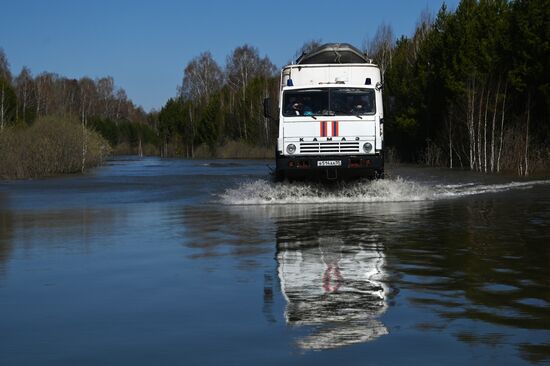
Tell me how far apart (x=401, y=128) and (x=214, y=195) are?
3378cm

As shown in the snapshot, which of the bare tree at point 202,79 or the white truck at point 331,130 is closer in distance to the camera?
the white truck at point 331,130

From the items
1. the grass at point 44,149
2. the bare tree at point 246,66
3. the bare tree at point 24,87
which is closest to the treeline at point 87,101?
the bare tree at point 24,87

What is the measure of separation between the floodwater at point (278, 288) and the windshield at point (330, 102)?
4.03 metres

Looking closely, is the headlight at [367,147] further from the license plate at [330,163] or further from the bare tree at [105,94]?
the bare tree at [105,94]

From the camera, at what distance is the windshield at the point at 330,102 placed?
20.4 metres

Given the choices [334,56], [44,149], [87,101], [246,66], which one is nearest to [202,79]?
[246,66]

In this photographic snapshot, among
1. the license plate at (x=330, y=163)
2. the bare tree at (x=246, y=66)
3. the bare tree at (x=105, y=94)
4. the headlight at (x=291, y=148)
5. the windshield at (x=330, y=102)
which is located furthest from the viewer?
the bare tree at (x=105, y=94)

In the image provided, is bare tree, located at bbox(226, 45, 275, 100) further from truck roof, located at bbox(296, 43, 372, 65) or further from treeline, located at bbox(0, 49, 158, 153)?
truck roof, located at bbox(296, 43, 372, 65)

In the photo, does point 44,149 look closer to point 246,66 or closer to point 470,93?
point 470,93

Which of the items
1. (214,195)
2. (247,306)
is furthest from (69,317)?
(214,195)

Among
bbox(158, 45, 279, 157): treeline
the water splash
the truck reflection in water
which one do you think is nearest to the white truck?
the water splash

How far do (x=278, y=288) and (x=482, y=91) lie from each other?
3533 cm

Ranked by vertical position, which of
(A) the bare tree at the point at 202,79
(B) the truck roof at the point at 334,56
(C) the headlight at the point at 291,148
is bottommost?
(C) the headlight at the point at 291,148

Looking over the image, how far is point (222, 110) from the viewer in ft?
366
